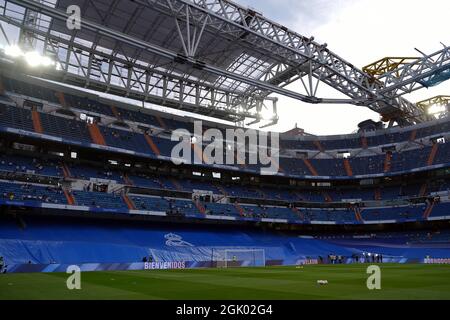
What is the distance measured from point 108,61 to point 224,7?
1786 centimetres

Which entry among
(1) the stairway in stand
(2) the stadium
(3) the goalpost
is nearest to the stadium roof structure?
(2) the stadium

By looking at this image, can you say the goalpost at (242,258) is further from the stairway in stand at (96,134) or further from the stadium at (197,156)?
the stairway in stand at (96,134)

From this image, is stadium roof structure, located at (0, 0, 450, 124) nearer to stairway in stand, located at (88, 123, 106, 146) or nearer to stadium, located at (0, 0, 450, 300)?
stadium, located at (0, 0, 450, 300)

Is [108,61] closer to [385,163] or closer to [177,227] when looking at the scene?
[177,227]

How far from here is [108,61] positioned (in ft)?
143

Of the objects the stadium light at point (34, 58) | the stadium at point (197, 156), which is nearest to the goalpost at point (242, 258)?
the stadium at point (197, 156)

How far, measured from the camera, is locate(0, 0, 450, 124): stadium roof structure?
32.1 m

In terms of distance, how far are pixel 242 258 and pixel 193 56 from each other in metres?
24.0

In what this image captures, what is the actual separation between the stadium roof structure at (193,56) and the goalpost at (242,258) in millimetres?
17924

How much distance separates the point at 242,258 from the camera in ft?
143

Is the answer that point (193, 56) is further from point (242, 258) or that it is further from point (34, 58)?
point (242, 258)

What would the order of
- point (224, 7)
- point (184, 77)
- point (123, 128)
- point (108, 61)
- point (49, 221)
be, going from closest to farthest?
point (224, 7)
point (49, 221)
point (108, 61)
point (184, 77)
point (123, 128)

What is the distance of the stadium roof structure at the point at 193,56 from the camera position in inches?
1265

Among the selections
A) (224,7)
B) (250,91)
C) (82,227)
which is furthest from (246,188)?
(224,7)
